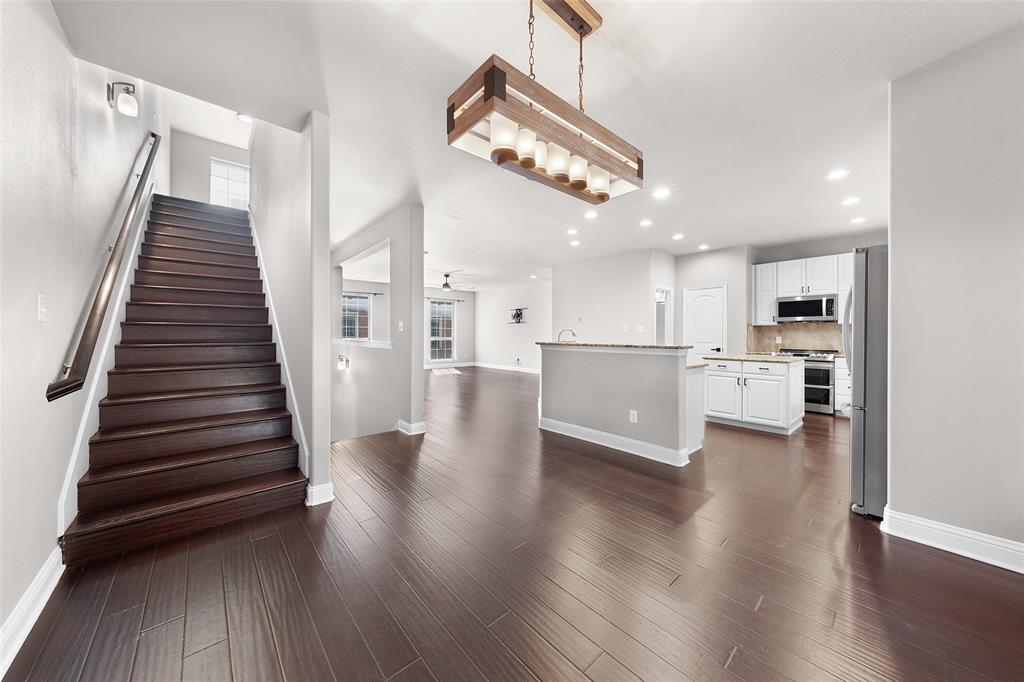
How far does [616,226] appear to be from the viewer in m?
5.39

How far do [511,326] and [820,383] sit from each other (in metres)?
7.80

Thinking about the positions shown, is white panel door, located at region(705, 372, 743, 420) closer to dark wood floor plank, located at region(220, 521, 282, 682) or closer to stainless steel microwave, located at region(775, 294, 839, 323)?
stainless steel microwave, located at region(775, 294, 839, 323)

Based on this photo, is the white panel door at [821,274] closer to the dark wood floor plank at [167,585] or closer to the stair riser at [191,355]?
the stair riser at [191,355]

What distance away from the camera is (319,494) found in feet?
8.72

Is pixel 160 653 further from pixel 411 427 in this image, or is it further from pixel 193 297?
pixel 193 297

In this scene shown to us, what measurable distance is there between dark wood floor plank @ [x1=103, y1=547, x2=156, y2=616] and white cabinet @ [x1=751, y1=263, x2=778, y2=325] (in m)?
7.65

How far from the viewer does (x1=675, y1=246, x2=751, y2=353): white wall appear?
642 centimetres

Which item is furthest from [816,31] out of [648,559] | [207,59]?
[207,59]

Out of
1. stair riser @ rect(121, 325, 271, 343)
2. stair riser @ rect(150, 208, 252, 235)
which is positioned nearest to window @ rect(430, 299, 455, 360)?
stair riser @ rect(150, 208, 252, 235)

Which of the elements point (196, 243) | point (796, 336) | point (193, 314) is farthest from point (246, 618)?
point (796, 336)

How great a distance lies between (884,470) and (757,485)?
766 millimetres

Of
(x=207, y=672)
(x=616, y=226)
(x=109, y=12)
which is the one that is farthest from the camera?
(x=616, y=226)

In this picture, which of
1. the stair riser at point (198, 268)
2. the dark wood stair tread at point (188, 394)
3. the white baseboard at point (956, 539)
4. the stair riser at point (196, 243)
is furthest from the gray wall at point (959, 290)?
the stair riser at point (196, 243)

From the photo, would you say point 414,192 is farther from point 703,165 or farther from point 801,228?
point 801,228
